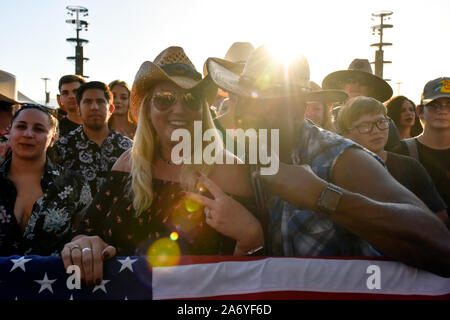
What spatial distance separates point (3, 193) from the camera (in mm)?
2928

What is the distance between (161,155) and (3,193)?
1.34 meters

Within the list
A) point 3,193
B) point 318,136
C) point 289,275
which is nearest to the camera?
point 289,275

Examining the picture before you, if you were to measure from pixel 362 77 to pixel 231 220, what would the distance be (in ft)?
14.2

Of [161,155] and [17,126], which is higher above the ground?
[17,126]

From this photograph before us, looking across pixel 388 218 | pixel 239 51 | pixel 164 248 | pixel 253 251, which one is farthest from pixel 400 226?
pixel 239 51

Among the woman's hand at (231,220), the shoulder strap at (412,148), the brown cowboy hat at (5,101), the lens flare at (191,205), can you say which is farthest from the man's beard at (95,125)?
the shoulder strap at (412,148)

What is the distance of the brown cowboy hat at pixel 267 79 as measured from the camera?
2.07 m

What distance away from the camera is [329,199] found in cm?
165

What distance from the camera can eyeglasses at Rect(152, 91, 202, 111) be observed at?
2527 mm

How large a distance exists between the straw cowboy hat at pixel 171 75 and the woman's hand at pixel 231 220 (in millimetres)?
829

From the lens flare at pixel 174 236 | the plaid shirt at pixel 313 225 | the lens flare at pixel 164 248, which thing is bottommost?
the lens flare at pixel 164 248

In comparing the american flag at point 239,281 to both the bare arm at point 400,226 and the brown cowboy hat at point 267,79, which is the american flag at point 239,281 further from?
the brown cowboy hat at point 267,79

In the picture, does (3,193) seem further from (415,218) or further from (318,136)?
(415,218)

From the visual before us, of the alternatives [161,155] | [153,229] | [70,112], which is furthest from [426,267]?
[70,112]
